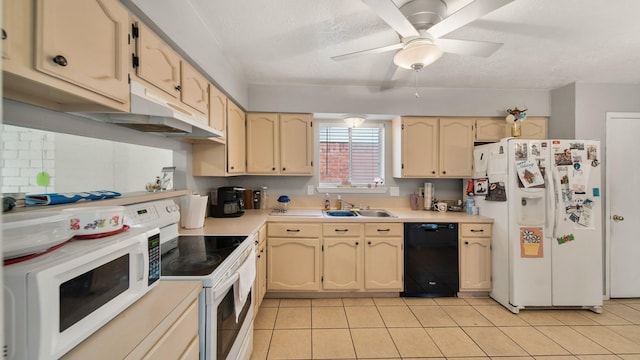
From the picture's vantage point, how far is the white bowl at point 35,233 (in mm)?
608

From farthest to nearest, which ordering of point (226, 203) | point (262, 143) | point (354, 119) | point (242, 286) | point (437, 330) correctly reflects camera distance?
point (262, 143) → point (354, 119) → point (226, 203) → point (437, 330) → point (242, 286)

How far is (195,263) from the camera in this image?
1336 millimetres

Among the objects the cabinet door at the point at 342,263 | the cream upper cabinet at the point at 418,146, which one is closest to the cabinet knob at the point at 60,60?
the cabinet door at the point at 342,263

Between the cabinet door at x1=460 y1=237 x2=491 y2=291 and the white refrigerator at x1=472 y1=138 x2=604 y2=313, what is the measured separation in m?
0.26

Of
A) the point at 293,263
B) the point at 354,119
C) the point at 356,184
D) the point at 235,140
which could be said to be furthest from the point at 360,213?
the point at 235,140

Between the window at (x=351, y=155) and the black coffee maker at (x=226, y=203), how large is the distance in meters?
1.14

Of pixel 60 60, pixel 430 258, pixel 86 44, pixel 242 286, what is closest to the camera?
pixel 60 60

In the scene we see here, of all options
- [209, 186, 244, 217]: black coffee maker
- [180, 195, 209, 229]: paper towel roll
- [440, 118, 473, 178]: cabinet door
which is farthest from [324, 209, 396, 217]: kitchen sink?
[180, 195, 209, 229]: paper towel roll

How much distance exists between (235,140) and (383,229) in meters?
1.76

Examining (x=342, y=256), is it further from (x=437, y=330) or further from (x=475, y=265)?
(x=475, y=265)

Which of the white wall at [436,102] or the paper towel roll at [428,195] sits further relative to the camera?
the paper towel roll at [428,195]

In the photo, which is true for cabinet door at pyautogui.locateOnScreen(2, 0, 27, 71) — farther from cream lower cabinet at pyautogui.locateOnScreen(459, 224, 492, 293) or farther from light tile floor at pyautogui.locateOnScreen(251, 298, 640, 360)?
cream lower cabinet at pyautogui.locateOnScreen(459, 224, 492, 293)

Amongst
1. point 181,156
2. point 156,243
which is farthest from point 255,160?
point 156,243

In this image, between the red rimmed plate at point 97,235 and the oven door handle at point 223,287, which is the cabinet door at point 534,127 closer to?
the oven door handle at point 223,287
